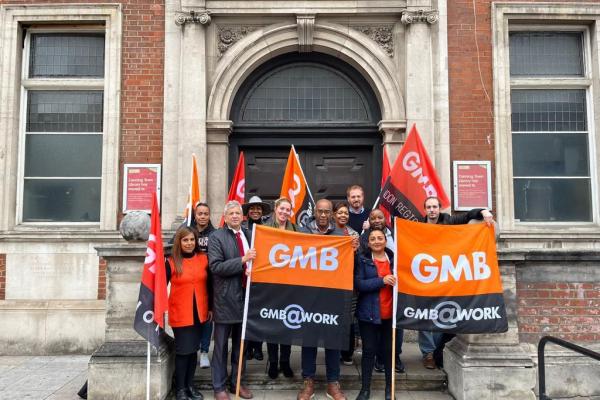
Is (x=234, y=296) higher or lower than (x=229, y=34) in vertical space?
lower

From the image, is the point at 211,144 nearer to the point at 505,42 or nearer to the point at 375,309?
the point at 375,309

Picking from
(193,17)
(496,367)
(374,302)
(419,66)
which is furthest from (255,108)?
(496,367)

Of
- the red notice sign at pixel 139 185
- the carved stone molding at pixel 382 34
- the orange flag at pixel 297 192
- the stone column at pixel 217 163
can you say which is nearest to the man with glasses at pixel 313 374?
the orange flag at pixel 297 192

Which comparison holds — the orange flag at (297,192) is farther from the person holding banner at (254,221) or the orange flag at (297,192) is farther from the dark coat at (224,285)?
the dark coat at (224,285)

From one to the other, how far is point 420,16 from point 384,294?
4.69 metres

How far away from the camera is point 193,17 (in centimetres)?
760

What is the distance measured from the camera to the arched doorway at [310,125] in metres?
7.93

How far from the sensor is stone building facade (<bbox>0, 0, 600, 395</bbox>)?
7465mm

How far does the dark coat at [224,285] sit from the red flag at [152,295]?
18.9 inches

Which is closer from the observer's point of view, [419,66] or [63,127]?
[419,66]

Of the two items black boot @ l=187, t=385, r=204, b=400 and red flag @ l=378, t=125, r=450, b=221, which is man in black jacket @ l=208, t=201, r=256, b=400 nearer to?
black boot @ l=187, t=385, r=204, b=400

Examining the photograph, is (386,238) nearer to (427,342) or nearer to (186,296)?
(427,342)

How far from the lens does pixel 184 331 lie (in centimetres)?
480

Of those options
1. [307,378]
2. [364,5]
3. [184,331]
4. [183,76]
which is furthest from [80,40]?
[307,378]
